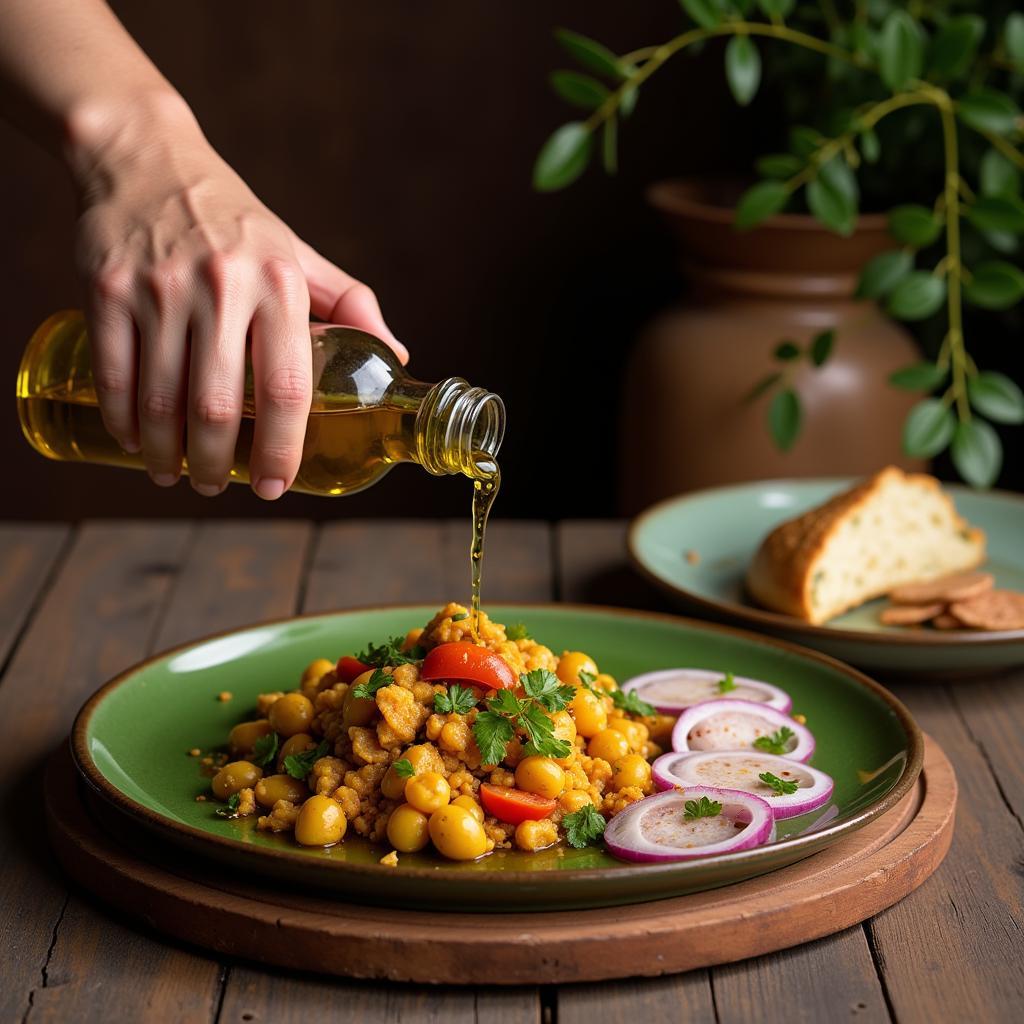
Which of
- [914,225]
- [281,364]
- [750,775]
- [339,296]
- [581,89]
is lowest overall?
[914,225]

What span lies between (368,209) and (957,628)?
2820 mm

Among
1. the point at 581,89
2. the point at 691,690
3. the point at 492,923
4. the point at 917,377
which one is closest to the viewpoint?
the point at 492,923

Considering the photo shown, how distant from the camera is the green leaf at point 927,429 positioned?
311cm

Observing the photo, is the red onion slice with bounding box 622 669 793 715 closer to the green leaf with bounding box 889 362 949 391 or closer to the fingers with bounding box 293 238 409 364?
the fingers with bounding box 293 238 409 364

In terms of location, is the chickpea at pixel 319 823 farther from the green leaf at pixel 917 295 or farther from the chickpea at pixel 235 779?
the green leaf at pixel 917 295

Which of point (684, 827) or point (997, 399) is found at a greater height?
point (684, 827)

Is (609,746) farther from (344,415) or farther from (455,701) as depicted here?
(344,415)

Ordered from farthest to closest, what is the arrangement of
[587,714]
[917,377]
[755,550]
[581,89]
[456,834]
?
1. [581,89]
2. [917,377]
3. [755,550]
4. [587,714]
5. [456,834]

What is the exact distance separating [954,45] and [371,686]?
203 centimetres

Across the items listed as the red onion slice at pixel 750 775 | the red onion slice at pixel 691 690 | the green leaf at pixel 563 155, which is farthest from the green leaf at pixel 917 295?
the red onion slice at pixel 750 775

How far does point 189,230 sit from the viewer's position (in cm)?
172

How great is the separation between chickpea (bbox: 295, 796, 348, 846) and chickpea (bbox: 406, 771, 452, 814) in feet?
0.28

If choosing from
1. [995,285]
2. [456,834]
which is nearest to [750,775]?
[456,834]

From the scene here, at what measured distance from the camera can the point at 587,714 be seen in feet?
6.07
